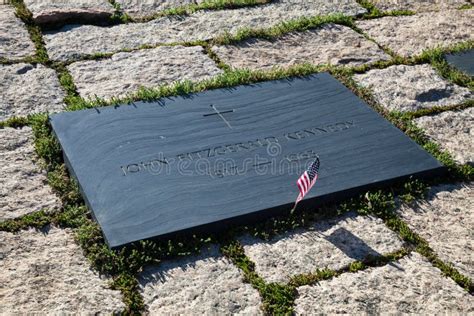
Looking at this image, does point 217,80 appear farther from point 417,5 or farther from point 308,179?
point 417,5

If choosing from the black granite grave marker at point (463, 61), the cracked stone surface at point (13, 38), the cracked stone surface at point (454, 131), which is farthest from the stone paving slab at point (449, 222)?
the cracked stone surface at point (13, 38)

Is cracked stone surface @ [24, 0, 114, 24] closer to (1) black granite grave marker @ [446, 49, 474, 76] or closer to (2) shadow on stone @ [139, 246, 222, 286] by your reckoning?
(1) black granite grave marker @ [446, 49, 474, 76]

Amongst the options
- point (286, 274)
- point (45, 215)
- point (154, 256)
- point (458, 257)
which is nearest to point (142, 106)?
point (45, 215)

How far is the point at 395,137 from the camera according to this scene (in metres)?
3.85

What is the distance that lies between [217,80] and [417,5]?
2234mm

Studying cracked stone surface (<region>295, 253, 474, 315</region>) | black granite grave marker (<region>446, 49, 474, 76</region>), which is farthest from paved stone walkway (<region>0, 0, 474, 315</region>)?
black granite grave marker (<region>446, 49, 474, 76</region>)

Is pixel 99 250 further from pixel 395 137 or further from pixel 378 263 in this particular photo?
pixel 395 137

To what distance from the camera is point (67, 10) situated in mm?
5152

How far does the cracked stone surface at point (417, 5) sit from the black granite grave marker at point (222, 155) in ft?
5.59

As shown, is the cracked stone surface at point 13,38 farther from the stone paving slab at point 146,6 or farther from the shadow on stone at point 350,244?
the shadow on stone at point 350,244

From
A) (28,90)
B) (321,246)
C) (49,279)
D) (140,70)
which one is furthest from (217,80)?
(49,279)

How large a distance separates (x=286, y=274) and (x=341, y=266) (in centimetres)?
24

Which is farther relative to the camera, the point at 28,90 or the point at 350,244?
the point at 28,90

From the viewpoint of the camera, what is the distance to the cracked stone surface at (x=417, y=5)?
5.65m
